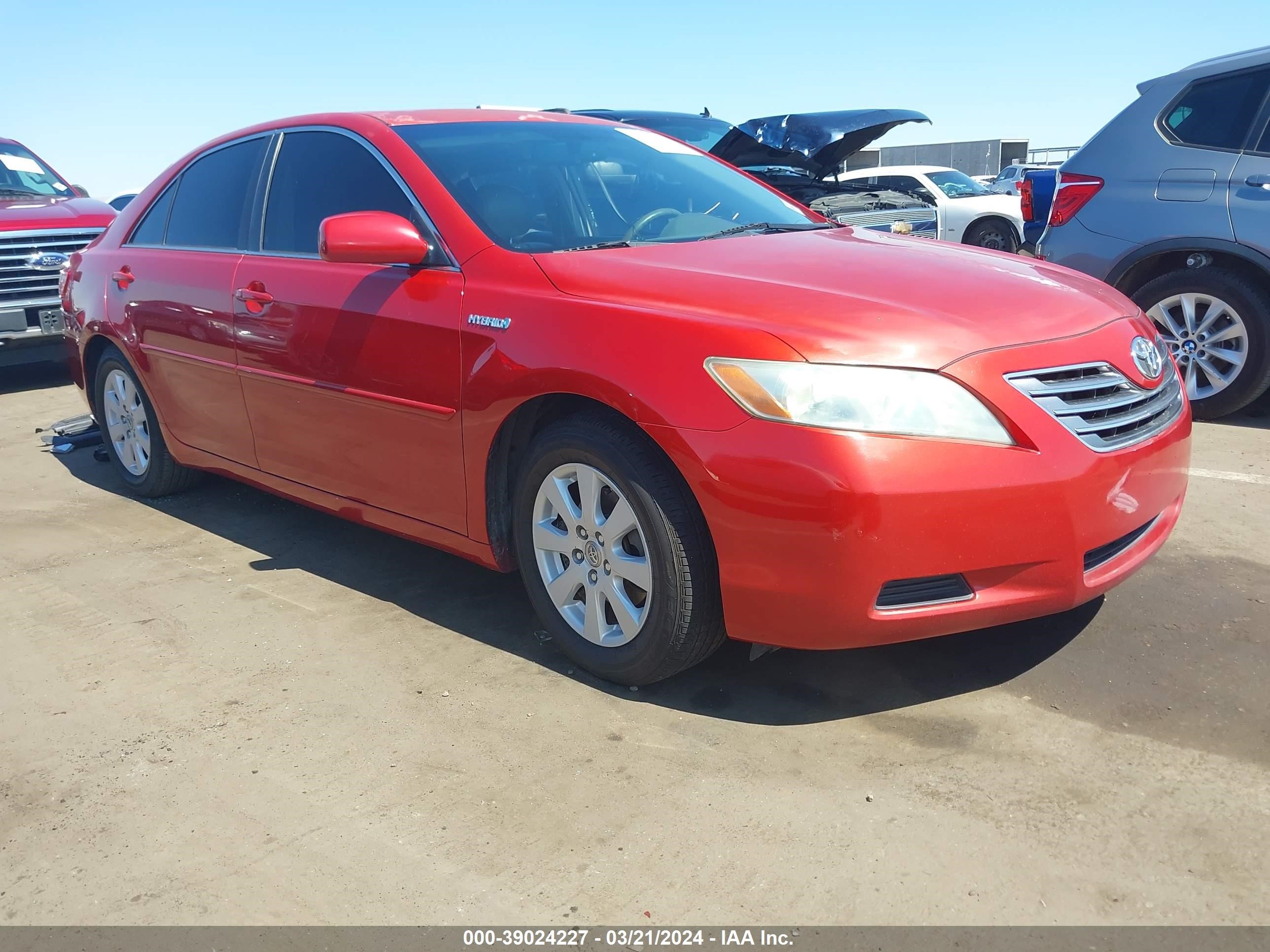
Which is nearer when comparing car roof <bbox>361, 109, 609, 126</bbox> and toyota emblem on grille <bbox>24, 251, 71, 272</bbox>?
car roof <bbox>361, 109, 609, 126</bbox>

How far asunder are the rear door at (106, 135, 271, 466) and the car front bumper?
2.25m

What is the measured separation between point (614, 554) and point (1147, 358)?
5.18 ft

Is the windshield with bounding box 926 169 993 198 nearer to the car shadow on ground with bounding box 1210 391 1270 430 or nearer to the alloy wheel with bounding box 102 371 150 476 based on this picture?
the car shadow on ground with bounding box 1210 391 1270 430

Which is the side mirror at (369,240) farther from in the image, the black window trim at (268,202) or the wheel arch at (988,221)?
the wheel arch at (988,221)

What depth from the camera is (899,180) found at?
52.5 feet

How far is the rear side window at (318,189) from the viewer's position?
12.0 ft

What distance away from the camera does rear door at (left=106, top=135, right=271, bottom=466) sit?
4238 mm

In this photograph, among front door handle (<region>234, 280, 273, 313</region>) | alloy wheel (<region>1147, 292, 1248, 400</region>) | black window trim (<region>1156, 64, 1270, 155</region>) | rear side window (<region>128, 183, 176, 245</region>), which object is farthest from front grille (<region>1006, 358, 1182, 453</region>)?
rear side window (<region>128, 183, 176, 245</region>)

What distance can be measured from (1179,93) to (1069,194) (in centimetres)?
72

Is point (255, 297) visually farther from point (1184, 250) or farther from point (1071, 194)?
point (1184, 250)

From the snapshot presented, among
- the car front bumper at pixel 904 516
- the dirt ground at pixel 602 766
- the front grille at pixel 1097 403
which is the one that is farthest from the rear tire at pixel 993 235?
the car front bumper at pixel 904 516

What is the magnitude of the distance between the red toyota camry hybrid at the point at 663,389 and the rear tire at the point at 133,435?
0.82m

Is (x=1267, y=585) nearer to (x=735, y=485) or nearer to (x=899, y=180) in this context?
(x=735, y=485)
